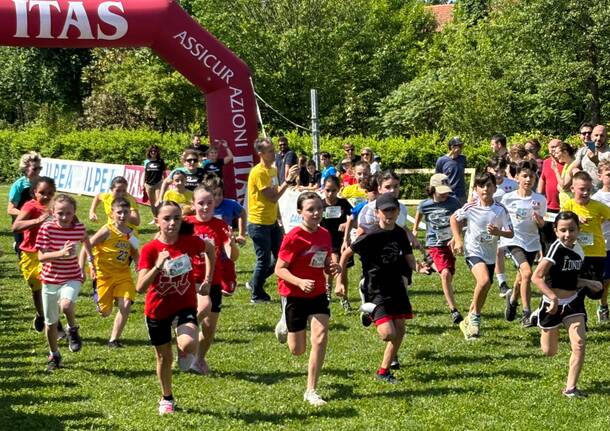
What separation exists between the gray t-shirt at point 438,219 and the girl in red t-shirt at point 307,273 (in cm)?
297

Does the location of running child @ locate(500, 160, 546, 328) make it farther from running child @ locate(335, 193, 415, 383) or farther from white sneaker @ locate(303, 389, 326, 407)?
white sneaker @ locate(303, 389, 326, 407)

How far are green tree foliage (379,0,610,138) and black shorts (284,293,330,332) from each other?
28.3m

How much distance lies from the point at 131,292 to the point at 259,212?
2970 mm

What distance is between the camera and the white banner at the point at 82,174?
28500mm

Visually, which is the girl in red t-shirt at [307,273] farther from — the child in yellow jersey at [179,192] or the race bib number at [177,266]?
the child in yellow jersey at [179,192]

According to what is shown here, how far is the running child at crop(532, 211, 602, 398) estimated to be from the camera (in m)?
7.65

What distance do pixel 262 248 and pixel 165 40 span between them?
22.0 feet

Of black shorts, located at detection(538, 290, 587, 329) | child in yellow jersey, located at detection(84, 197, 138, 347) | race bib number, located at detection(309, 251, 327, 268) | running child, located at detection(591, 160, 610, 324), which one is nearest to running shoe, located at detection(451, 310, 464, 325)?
running child, located at detection(591, 160, 610, 324)

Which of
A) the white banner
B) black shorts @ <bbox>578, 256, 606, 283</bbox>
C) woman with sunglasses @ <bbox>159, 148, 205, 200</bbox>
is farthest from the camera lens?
the white banner

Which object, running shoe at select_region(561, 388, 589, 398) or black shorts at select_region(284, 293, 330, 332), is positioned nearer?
running shoe at select_region(561, 388, 589, 398)

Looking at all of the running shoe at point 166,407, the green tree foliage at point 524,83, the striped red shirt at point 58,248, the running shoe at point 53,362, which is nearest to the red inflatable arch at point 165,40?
the striped red shirt at point 58,248

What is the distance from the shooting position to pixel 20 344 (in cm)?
1016

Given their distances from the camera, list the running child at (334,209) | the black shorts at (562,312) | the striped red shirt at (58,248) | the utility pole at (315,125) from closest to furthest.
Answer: the black shorts at (562,312), the striped red shirt at (58,248), the running child at (334,209), the utility pole at (315,125)

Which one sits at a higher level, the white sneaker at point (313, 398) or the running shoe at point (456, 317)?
the running shoe at point (456, 317)
